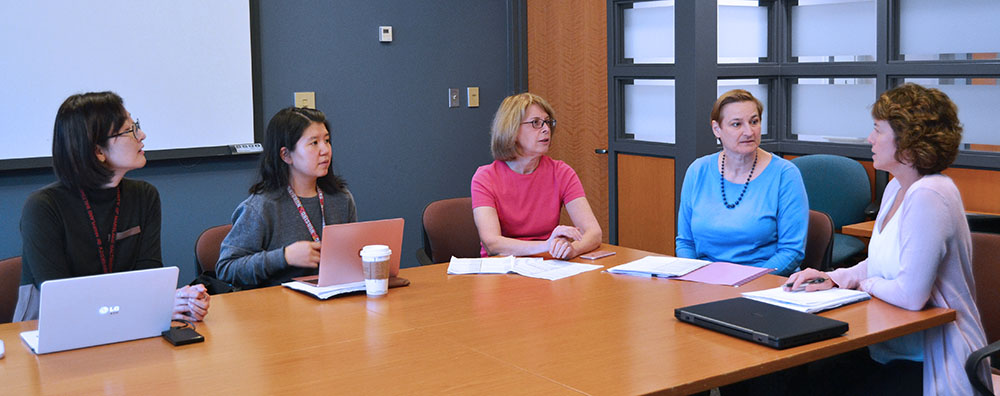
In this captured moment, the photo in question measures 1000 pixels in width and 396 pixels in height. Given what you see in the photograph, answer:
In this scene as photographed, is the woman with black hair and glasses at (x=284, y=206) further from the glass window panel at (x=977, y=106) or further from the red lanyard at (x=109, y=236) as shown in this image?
the glass window panel at (x=977, y=106)

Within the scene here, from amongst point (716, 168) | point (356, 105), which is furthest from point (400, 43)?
point (716, 168)

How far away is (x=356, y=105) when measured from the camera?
5203mm

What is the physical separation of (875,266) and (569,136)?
3.16 metres

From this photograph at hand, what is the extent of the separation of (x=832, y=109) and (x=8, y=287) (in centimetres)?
387

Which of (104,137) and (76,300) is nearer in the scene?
(76,300)

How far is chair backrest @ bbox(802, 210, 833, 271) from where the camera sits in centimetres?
310

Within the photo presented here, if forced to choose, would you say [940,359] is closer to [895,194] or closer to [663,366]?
[895,194]

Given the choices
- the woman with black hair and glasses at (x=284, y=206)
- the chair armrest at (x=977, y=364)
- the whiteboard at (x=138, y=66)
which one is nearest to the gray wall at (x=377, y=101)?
the whiteboard at (x=138, y=66)

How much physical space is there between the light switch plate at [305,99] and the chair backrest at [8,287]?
2474mm

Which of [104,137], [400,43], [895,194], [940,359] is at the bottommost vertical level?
[940,359]

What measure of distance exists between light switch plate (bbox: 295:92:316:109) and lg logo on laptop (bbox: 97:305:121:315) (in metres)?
3.04

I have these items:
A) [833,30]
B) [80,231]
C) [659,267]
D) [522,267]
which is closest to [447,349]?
[522,267]

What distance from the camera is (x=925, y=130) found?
7.53 ft

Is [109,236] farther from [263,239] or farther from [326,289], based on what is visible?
[326,289]
